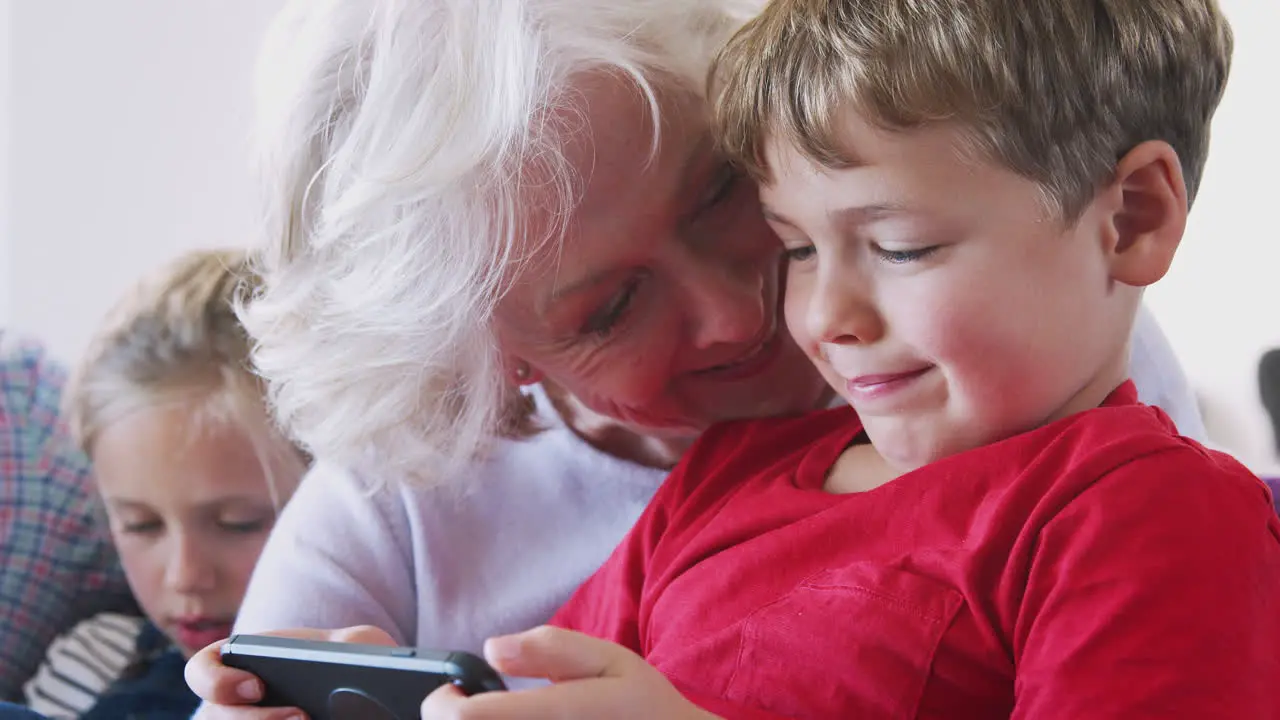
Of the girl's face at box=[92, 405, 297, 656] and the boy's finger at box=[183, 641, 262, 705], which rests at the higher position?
the boy's finger at box=[183, 641, 262, 705]

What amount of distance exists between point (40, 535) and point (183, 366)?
0.29 m

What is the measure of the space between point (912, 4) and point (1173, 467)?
0.31m

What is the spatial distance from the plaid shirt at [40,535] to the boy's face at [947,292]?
1.22 meters

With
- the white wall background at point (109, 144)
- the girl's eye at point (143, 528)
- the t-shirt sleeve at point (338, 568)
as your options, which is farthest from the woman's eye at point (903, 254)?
the white wall background at point (109, 144)


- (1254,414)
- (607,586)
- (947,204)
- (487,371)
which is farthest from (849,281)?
(1254,414)

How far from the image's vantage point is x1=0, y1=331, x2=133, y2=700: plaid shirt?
5.52 ft

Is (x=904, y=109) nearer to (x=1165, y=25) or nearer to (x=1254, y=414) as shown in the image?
(x=1165, y=25)

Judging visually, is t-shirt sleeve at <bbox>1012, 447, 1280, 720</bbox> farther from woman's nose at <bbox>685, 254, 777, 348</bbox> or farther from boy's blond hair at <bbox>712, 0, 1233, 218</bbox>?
woman's nose at <bbox>685, 254, 777, 348</bbox>

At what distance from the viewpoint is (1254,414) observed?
194 cm

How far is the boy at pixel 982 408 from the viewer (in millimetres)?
706

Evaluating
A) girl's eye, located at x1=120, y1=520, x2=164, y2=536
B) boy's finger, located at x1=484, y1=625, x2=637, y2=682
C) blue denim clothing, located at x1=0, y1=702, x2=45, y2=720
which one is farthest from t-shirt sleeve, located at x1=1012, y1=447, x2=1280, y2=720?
girl's eye, located at x1=120, y1=520, x2=164, y2=536

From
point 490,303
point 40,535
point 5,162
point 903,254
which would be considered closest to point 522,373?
point 490,303

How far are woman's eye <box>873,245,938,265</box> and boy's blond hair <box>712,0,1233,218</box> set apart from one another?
63mm

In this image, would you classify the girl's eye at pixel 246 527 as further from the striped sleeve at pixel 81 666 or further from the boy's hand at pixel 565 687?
the boy's hand at pixel 565 687
